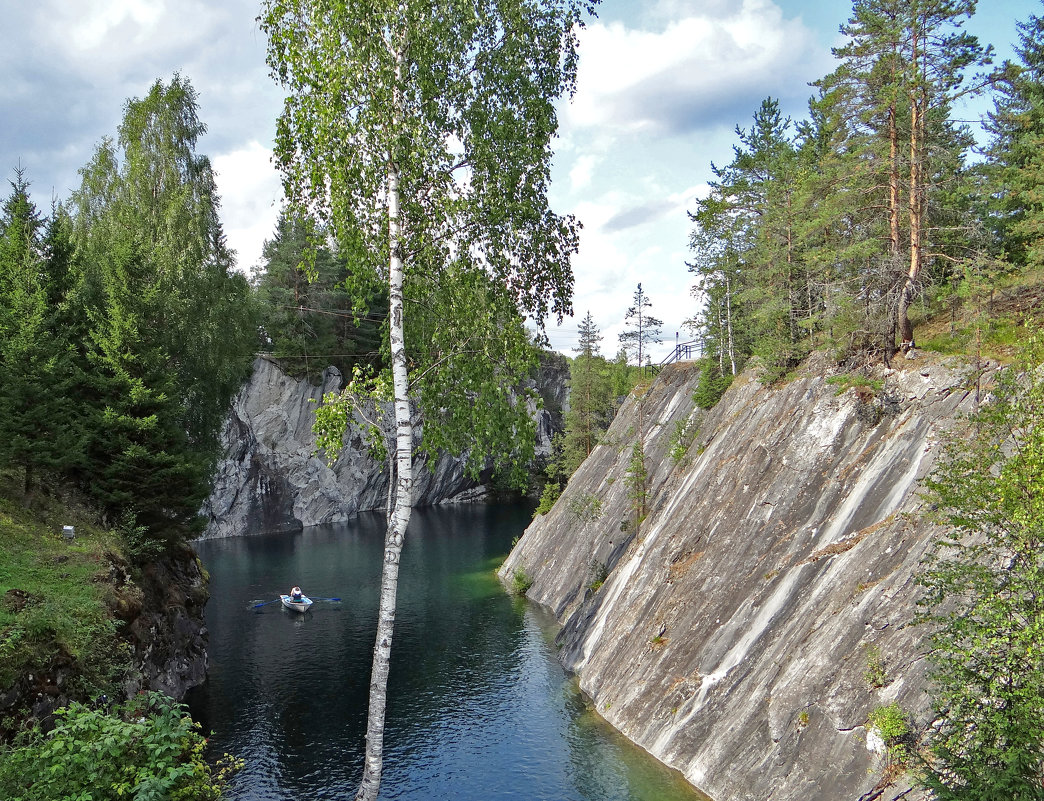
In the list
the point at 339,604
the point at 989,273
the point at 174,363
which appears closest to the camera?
the point at 989,273

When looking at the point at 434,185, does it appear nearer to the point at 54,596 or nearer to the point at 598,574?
the point at 54,596

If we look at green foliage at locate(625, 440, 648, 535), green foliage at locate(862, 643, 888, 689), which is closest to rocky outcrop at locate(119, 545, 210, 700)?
green foliage at locate(862, 643, 888, 689)

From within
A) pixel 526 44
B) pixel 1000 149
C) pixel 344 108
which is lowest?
pixel 344 108

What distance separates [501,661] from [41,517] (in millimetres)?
19964

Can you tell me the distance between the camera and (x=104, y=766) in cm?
911

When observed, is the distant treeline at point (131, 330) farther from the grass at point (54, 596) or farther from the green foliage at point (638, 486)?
the green foliage at point (638, 486)

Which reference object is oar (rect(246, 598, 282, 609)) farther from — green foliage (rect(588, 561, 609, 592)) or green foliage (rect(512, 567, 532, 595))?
green foliage (rect(588, 561, 609, 592))

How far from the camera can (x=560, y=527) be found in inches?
1764

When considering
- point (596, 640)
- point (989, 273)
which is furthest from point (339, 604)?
point (989, 273)

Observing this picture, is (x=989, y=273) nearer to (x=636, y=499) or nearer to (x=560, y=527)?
(x=636, y=499)

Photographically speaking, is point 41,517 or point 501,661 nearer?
point 41,517

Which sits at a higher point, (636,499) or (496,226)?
(496,226)

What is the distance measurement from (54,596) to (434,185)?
14.4 meters

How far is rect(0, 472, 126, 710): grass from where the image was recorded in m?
14.7
